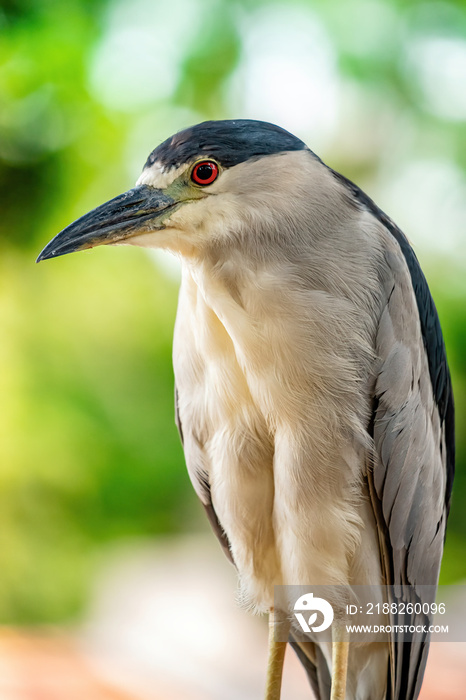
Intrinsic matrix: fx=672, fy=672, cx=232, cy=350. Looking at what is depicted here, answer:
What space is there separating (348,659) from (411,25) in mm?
2296

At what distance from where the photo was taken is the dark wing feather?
90 cm

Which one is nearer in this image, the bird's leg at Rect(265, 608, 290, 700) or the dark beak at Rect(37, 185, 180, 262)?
the dark beak at Rect(37, 185, 180, 262)

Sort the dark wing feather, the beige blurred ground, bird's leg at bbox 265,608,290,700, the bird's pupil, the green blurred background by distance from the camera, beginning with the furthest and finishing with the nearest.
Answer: the green blurred background < the beige blurred ground < bird's leg at bbox 265,608,290,700 < the dark wing feather < the bird's pupil

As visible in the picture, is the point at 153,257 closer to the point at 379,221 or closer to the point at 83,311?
the point at 83,311

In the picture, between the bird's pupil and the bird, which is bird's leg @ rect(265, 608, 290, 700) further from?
the bird's pupil

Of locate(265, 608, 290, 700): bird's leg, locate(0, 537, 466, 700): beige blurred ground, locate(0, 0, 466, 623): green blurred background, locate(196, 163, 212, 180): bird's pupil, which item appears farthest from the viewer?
locate(0, 0, 466, 623): green blurred background

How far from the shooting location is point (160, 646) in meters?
2.47

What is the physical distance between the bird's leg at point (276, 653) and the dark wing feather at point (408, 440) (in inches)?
6.5

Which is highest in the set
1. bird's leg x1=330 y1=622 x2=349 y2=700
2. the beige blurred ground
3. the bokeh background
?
the bokeh background

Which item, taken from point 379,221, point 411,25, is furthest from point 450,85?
point 379,221

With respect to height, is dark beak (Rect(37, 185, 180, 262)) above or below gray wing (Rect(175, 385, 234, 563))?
above

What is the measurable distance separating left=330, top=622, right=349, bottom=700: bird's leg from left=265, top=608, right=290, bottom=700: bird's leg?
8cm

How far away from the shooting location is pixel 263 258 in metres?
0.82

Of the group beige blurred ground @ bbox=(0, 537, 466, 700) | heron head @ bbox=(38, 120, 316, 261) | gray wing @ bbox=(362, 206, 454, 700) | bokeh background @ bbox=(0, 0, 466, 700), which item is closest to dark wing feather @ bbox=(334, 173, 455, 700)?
gray wing @ bbox=(362, 206, 454, 700)
